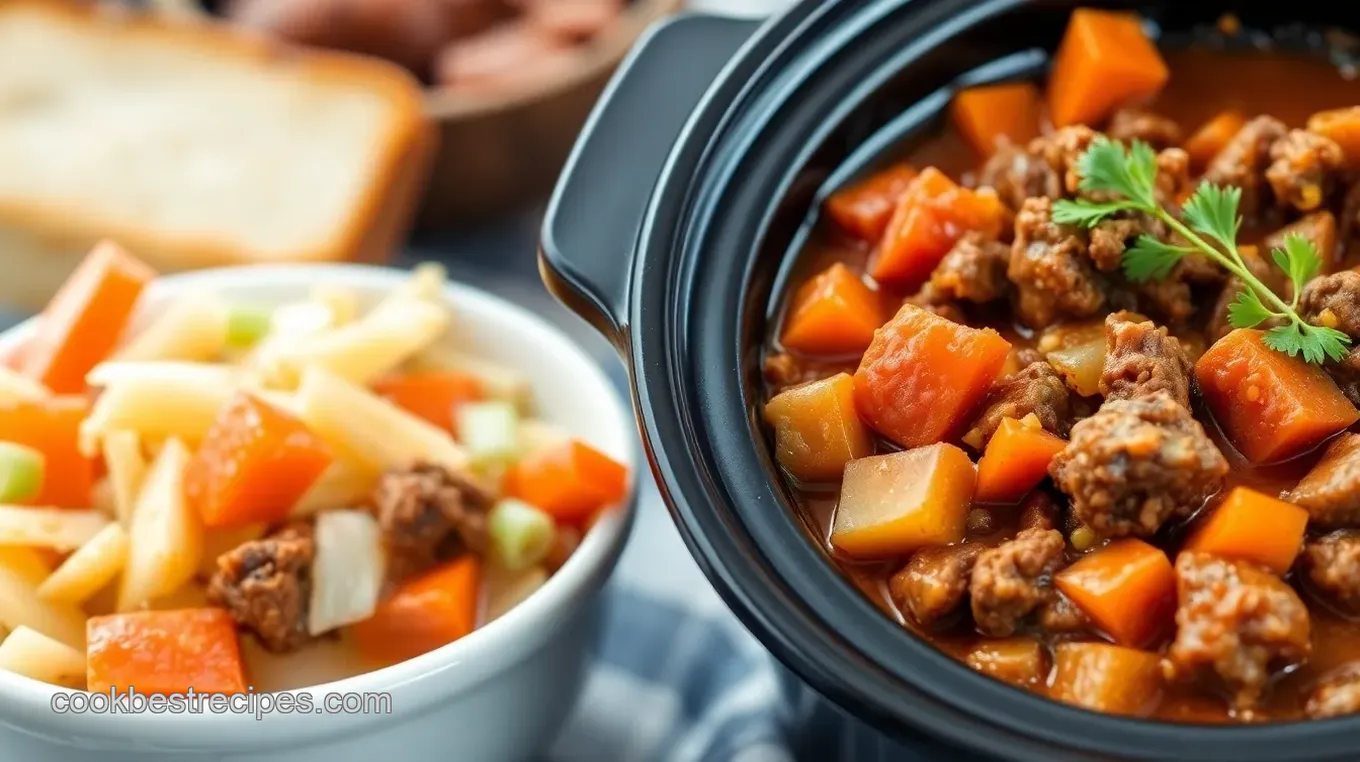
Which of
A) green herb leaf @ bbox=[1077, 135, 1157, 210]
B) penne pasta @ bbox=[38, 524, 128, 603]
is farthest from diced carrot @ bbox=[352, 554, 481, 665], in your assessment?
green herb leaf @ bbox=[1077, 135, 1157, 210]

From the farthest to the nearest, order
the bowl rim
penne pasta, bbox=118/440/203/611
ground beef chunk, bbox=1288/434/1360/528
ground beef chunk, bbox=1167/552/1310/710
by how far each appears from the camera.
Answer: the bowl rim
penne pasta, bbox=118/440/203/611
ground beef chunk, bbox=1288/434/1360/528
ground beef chunk, bbox=1167/552/1310/710

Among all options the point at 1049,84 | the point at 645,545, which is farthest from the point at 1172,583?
the point at 645,545

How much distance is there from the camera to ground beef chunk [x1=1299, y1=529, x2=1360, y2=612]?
1.82m

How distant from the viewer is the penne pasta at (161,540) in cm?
238

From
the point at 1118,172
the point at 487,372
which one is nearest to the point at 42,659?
the point at 487,372

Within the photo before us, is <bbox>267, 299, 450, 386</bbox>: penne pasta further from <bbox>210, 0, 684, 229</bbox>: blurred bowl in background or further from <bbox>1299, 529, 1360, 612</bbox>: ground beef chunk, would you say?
<bbox>1299, 529, 1360, 612</bbox>: ground beef chunk

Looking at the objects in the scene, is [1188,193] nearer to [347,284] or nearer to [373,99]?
[347,284]

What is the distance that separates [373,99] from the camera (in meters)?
3.97

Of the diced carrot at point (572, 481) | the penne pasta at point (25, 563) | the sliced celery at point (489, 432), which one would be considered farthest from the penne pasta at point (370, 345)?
the penne pasta at point (25, 563)

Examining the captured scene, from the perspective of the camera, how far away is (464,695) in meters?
2.35

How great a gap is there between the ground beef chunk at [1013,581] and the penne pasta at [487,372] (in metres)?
1.28

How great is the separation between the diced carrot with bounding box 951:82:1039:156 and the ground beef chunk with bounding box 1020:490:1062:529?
76 cm

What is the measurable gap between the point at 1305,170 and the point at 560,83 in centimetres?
205

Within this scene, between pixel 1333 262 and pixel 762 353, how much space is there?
906 mm
